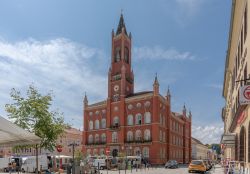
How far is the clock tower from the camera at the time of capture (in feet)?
247

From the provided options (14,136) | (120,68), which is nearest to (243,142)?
(14,136)

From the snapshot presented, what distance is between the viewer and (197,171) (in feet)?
121

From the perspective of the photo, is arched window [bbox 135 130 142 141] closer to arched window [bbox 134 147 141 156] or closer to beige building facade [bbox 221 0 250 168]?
arched window [bbox 134 147 141 156]

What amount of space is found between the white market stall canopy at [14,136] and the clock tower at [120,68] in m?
63.5

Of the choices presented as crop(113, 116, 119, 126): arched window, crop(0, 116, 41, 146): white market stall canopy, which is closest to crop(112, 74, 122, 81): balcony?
crop(113, 116, 119, 126): arched window

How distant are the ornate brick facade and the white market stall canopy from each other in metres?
59.2

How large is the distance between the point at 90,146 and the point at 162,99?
20171 mm

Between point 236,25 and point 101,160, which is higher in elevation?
point 236,25

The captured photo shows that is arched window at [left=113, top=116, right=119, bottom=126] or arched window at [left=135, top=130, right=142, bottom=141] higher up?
arched window at [left=113, top=116, right=119, bottom=126]

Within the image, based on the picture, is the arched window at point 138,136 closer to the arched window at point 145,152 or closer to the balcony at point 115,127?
the arched window at point 145,152

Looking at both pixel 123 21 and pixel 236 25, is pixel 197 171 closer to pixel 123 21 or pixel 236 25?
pixel 236 25

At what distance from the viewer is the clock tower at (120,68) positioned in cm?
7538

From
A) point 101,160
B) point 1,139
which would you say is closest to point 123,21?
point 101,160

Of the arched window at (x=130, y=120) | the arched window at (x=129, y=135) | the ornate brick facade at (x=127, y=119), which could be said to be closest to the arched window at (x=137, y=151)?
the ornate brick facade at (x=127, y=119)
